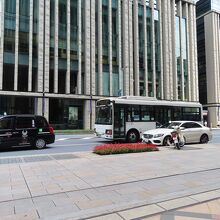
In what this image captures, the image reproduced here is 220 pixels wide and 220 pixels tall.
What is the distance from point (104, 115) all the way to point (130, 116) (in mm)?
1740

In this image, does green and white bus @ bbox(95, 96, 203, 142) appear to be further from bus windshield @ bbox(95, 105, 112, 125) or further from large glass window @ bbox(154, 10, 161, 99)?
large glass window @ bbox(154, 10, 161, 99)

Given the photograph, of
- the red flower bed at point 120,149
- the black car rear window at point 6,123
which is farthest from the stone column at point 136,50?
the black car rear window at point 6,123

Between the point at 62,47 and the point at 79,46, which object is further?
the point at 79,46

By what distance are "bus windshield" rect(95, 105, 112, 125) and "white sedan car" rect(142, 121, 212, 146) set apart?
2.47 m

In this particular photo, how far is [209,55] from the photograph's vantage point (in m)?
65.1

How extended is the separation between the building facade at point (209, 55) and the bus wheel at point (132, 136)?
4696cm

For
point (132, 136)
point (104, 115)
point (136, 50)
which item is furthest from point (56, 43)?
point (132, 136)

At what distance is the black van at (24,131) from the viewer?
13945mm

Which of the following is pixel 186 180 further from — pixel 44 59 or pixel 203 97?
pixel 203 97

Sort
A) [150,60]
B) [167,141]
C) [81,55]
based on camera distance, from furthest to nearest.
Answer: [150,60] → [81,55] → [167,141]

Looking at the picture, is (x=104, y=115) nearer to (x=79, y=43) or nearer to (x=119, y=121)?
(x=119, y=121)

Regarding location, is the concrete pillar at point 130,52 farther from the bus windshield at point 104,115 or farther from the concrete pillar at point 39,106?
the bus windshield at point 104,115

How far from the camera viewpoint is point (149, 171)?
8641 mm

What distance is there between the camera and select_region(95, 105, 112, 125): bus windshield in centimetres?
1733
